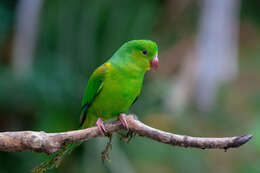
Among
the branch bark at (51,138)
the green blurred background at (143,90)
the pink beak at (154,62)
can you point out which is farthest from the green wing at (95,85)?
the green blurred background at (143,90)

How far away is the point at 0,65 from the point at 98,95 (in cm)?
377

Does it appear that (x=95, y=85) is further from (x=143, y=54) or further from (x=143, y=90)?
(x=143, y=90)

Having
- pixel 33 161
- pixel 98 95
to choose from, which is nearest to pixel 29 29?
pixel 33 161

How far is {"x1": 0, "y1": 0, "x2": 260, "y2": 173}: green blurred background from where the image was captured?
18.7 feet

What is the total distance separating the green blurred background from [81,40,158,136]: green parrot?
2.33m

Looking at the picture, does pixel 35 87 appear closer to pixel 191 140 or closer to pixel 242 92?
pixel 191 140

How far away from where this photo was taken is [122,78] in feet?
9.91

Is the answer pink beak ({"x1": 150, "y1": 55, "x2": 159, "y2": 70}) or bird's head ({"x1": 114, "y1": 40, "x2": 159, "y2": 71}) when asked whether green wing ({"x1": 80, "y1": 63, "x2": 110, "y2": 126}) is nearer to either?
bird's head ({"x1": 114, "y1": 40, "x2": 159, "y2": 71})

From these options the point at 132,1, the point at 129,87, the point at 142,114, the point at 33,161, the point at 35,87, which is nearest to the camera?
the point at 129,87

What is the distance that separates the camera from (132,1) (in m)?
7.70

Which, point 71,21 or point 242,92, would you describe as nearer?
point 71,21

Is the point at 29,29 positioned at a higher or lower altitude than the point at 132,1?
lower

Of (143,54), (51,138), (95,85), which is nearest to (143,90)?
(95,85)

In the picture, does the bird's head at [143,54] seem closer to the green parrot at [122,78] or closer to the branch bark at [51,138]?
the green parrot at [122,78]
